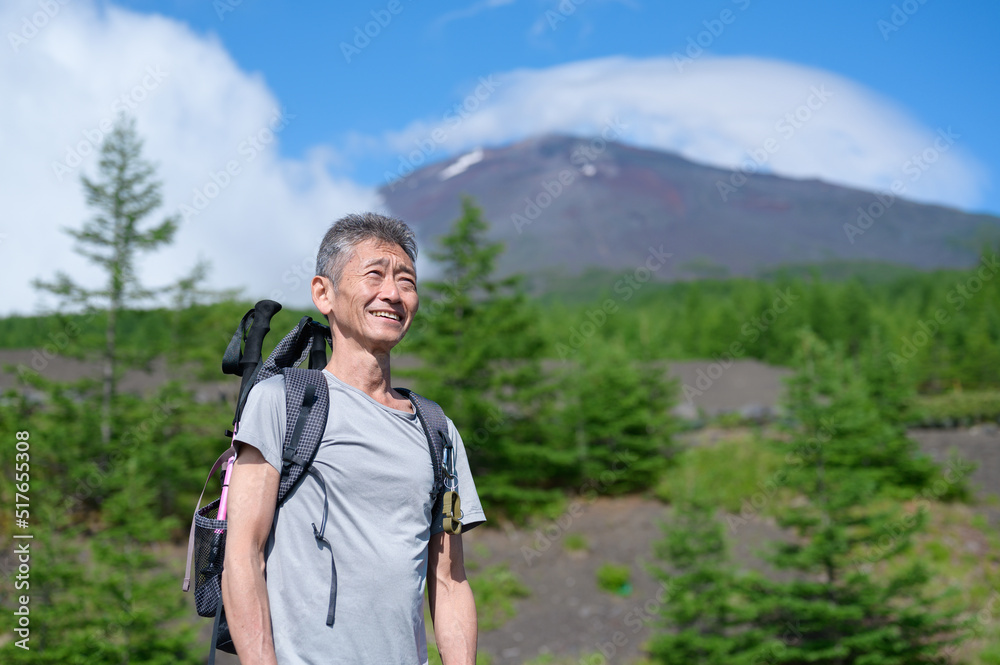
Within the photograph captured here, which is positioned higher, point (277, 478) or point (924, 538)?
point (277, 478)

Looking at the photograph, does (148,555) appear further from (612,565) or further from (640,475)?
(640,475)

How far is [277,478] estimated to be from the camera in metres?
1.79

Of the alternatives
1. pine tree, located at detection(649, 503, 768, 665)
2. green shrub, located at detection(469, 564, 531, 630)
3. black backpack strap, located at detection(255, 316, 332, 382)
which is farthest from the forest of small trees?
black backpack strap, located at detection(255, 316, 332, 382)

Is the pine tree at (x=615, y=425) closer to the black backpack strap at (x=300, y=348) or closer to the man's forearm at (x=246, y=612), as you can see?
the black backpack strap at (x=300, y=348)

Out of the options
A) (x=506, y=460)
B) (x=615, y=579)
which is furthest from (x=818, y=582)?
(x=506, y=460)

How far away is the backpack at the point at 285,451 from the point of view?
1.81m

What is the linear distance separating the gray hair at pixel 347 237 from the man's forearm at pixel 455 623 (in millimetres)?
983

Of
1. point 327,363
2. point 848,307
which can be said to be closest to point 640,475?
point 327,363

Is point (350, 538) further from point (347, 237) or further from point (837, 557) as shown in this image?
point (837, 557)

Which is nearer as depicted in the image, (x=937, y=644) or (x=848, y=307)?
(x=937, y=644)

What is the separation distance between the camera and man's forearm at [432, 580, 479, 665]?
2.11 m

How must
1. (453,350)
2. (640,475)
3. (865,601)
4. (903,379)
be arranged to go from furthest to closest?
(903,379), (640,475), (453,350), (865,601)

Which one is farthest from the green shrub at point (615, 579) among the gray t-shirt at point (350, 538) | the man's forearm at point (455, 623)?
the gray t-shirt at point (350, 538)

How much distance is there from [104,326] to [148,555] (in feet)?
32.4
